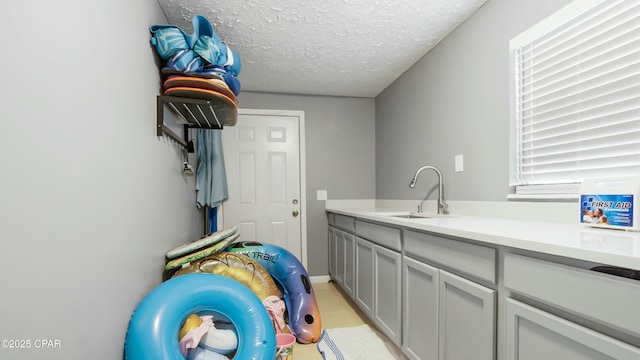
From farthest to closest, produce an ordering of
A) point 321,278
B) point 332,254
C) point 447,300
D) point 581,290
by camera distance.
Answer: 1. point 321,278
2. point 332,254
3. point 447,300
4. point 581,290

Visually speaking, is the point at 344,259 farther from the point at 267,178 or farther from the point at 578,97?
the point at 578,97

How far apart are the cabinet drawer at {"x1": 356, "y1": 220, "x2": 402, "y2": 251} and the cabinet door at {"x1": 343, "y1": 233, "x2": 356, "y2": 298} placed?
19 centimetres

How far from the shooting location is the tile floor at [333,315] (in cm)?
189

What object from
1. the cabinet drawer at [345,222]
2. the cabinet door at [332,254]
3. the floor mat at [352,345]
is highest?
the cabinet drawer at [345,222]

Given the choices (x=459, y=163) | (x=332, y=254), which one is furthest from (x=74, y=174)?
(x=332, y=254)

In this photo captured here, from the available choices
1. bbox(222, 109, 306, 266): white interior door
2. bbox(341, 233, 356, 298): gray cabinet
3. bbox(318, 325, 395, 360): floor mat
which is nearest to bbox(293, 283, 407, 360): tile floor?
bbox(318, 325, 395, 360): floor mat

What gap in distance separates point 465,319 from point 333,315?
1.53 metres

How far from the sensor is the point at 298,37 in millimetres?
2092

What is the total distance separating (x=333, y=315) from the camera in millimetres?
2459

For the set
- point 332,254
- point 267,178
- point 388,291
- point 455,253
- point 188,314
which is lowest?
point 332,254

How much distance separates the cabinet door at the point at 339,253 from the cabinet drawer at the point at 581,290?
6.50 ft

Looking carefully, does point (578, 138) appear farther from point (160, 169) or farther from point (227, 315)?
point (160, 169)

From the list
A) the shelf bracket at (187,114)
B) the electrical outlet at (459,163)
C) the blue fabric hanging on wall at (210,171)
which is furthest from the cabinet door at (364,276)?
the shelf bracket at (187,114)

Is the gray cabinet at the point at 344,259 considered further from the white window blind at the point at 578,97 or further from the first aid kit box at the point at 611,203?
the first aid kit box at the point at 611,203
